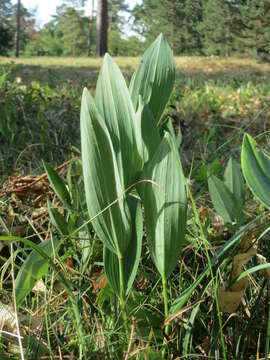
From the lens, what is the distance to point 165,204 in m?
0.63

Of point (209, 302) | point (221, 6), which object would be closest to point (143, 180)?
point (209, 302)

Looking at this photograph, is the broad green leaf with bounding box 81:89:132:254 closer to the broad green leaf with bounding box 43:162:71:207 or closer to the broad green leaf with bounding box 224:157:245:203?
the broad green leaf with bounding box 43:162:71:207

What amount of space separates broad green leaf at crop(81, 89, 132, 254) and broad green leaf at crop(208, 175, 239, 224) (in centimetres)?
27

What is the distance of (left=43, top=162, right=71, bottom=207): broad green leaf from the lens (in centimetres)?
83

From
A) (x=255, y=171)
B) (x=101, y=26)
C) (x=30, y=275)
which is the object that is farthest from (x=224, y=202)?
(x=101, y=26)

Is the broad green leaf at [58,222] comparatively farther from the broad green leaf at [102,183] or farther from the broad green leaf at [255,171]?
the broad green leaf at [255,171]

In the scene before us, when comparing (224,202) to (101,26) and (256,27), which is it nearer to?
(101,26)

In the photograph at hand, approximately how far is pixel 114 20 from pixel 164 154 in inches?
1924

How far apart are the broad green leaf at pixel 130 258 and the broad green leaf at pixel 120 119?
0.05 meters

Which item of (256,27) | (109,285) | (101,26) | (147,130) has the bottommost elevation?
(109,285)

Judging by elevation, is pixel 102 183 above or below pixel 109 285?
above

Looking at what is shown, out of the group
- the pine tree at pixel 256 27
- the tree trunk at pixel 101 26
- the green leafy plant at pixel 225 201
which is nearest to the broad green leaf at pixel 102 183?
the green leafy plant at pixel 225 201

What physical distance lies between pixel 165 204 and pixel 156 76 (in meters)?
0.23

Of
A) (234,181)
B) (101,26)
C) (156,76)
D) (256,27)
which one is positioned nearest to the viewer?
(156,76)
